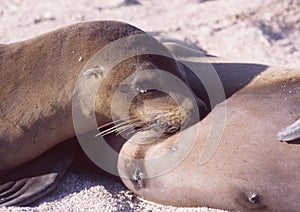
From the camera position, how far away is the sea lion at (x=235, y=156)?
2.41 meters

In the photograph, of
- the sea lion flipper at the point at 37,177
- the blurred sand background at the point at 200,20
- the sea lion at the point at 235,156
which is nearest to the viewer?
the sea lion at the point at 235,156

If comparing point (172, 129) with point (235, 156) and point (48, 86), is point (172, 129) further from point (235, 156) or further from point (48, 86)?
point (48, 86)

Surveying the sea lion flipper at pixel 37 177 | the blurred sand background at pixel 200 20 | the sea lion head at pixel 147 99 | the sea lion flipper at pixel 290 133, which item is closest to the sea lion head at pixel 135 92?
the sea lion head at pixel 147 99

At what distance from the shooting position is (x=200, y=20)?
5.11 meters

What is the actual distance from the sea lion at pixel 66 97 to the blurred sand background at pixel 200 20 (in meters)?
1.71

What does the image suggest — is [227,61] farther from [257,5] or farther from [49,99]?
[257,5]

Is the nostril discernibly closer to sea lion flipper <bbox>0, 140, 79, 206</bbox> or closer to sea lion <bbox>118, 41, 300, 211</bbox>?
sea lion <bbox>118, 41, 300, 211</bbox>

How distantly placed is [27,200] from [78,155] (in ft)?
1.16

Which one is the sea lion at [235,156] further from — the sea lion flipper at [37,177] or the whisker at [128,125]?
the sea lion flipper at [37,177]

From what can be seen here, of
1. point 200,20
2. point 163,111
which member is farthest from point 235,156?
point 200,20

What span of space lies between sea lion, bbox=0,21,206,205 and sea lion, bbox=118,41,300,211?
12 cm

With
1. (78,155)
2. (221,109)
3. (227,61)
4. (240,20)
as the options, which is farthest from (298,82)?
(240,20)

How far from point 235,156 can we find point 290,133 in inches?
9.1

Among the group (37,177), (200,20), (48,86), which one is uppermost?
(48,86)
